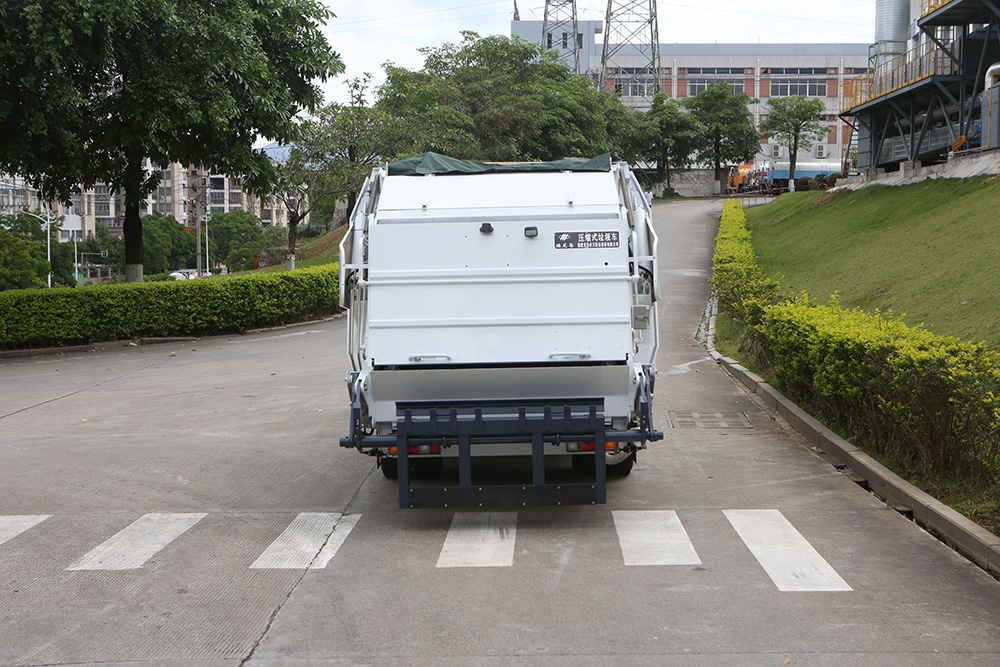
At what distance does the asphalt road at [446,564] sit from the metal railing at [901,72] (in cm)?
2698

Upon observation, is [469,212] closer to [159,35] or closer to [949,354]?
[949,354]

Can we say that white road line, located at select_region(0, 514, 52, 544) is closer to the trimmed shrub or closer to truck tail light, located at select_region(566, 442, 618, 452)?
truck tail light, located at select_region(566, 442, 618, 452)

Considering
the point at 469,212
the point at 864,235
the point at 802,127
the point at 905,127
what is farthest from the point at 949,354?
the point at 802,127

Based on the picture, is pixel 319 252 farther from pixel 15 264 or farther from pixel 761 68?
pixel 761 68

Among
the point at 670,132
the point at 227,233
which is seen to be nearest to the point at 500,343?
the point at 670,132

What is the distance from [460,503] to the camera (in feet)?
25.0

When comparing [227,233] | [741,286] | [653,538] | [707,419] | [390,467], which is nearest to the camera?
[653,538]

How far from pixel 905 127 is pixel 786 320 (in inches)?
1188

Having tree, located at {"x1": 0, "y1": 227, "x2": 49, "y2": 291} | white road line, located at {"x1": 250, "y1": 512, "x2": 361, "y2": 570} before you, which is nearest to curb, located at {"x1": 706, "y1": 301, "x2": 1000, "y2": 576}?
white road line, located at {"x1": 250, "y1": 512, "x2": 361, "y2": 570}

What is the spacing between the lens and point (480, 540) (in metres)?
7.42

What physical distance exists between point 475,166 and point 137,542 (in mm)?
4468

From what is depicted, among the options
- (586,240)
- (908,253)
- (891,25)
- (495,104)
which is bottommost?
(908,253)

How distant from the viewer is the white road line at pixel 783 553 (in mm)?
6300

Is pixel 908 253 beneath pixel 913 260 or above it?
above
